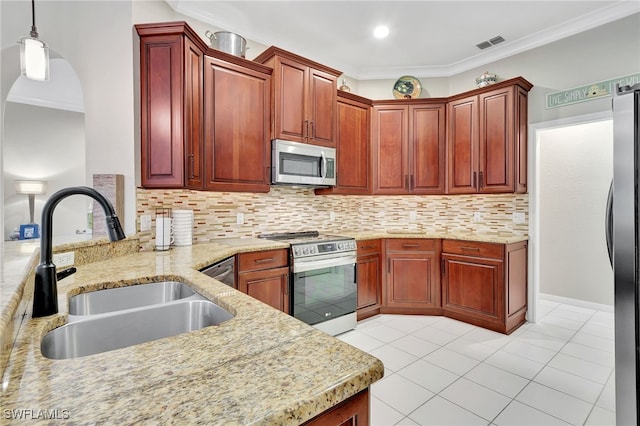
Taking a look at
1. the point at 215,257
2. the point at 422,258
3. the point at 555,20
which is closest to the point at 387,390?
the point at 215,257

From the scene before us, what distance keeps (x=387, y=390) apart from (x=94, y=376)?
1.95 meters

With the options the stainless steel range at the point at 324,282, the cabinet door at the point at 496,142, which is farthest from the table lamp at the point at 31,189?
the cabinet door at the point at 496,142

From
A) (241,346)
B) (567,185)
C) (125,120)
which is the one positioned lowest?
(241,346)

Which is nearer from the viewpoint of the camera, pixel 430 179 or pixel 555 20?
pixel 555 20

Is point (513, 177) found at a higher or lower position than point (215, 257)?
higher

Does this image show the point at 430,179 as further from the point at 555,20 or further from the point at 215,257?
the point at 215,257

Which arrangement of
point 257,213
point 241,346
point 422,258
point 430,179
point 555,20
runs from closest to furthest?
point 241,346
point 555,20
point 257,213
point 422,258
point 430,179

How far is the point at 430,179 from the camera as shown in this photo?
12.1 feet

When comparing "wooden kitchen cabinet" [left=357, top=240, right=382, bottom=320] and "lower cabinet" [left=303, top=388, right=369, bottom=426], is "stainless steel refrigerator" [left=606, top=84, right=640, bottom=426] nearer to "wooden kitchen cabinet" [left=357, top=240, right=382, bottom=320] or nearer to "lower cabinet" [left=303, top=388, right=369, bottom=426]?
"lower cabinet" [left=303, top=388, right=369, bottom=426]

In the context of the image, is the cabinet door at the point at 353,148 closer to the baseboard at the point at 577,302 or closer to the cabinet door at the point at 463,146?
the cabinet door at the point at 463,146

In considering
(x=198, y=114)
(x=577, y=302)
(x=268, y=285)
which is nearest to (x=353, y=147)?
(x=198, y=114)

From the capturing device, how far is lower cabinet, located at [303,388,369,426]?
58 cm

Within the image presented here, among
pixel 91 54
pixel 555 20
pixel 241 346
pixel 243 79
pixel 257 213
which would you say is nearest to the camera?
pixel 241 346

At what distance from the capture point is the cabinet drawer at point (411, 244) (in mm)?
3445
